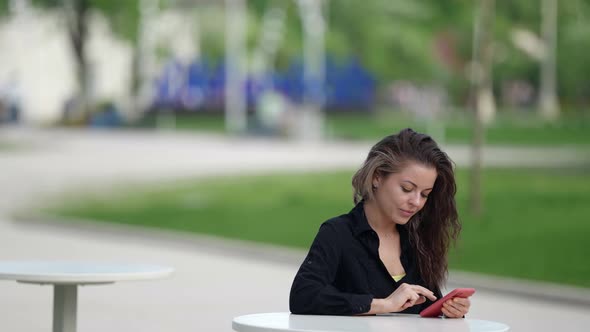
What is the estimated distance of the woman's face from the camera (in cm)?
496

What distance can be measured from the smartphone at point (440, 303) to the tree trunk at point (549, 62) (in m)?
67.8

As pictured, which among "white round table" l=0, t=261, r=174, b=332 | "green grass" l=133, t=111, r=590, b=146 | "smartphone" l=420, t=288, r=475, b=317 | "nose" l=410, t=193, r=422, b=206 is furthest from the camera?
"green grass" l=133, t=111, r=590, b=146

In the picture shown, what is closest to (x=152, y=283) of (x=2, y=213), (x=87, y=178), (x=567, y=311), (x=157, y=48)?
(x=567, y=311)

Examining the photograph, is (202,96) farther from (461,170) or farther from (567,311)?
(567,311)

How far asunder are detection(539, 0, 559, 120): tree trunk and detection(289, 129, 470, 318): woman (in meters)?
67.6

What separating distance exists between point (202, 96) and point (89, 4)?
38.7ft

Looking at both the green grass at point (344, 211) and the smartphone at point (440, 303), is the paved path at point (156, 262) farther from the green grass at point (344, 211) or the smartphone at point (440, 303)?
the smartphone at point (440, 303)

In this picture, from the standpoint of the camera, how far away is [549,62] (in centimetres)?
7281

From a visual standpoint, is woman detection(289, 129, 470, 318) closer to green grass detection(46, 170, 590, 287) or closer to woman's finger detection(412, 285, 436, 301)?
woman's finger detection(412, 285, 436, 301)

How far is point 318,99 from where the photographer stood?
2499 inches

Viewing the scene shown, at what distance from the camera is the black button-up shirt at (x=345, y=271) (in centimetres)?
494

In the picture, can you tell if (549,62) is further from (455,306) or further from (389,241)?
(455,306)

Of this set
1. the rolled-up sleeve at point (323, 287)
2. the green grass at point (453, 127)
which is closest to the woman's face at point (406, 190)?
the rolled-up sleeve at point (323, 287)

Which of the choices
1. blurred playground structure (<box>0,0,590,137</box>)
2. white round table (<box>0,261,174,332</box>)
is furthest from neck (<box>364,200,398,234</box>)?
blurred playground structure (<box>0,0,590,137</box>)
